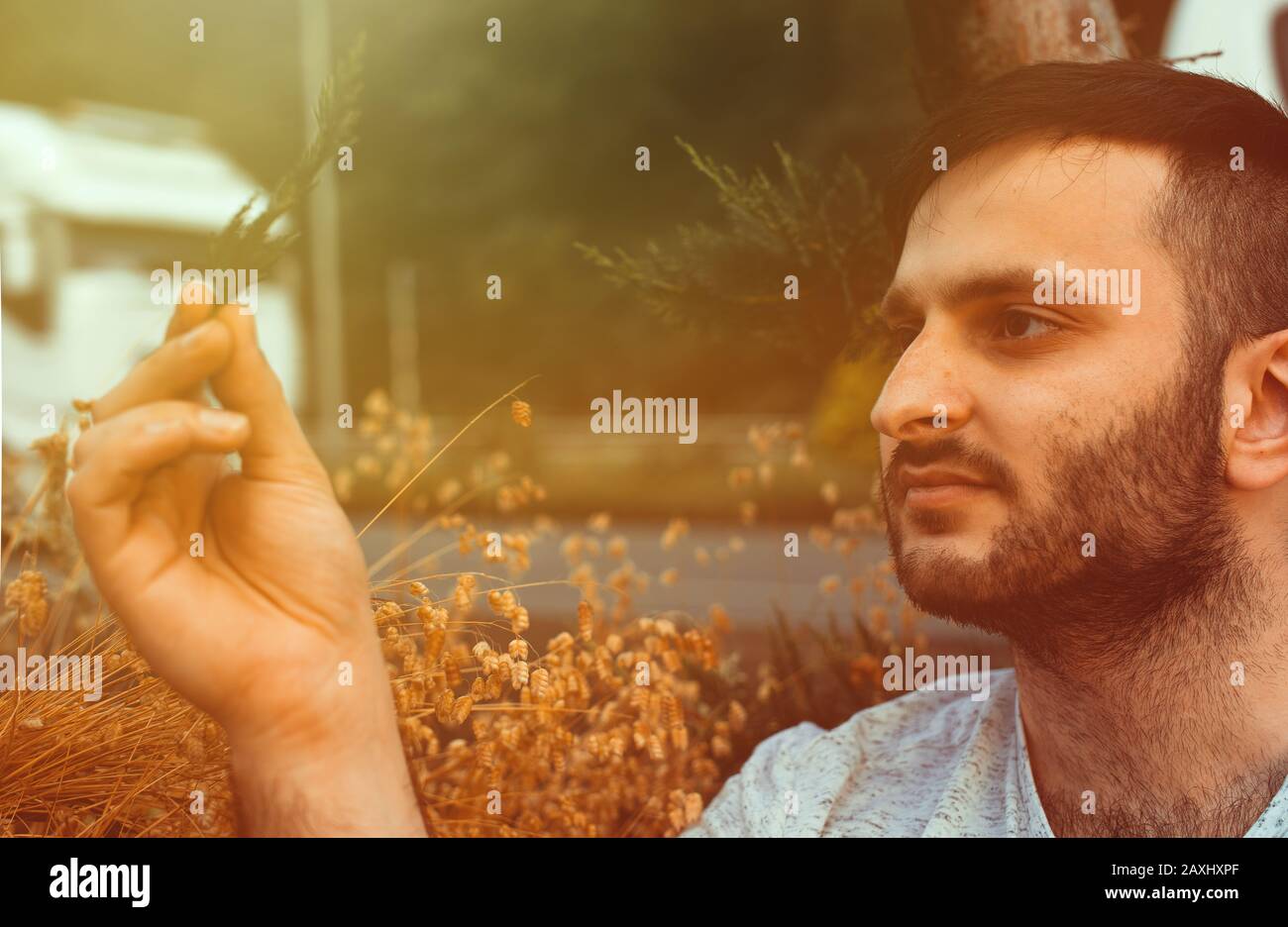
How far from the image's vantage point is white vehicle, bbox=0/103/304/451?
727 cm

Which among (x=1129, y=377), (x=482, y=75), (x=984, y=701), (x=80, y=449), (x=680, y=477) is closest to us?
(x=80, y=449)

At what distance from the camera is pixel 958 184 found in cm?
191

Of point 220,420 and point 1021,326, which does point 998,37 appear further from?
point 220,420

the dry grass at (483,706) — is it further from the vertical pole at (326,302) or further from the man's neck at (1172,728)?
the vertical pole at (326,302)

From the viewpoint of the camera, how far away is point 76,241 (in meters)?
7.36

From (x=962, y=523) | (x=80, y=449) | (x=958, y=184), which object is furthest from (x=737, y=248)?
(x=80, y=449)

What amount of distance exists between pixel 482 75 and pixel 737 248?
968 centimetres

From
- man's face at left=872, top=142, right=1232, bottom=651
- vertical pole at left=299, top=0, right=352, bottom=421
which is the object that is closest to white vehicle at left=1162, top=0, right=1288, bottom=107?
man's face at left=872, top=142, right=1232, bottom=651

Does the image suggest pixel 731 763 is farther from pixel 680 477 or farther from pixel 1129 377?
pixel 680 477

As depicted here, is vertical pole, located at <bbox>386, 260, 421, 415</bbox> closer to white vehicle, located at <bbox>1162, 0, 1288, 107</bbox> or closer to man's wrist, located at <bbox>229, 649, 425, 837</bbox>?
white vehicle, located at <bbox>1162, 0, 1288, 107</bbox>

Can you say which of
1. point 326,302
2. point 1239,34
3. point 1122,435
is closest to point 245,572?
point 1122,435

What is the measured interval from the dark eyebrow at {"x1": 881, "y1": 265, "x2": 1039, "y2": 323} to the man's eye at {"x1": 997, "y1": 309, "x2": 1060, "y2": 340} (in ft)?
0.12

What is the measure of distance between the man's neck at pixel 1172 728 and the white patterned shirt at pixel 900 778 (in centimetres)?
10
